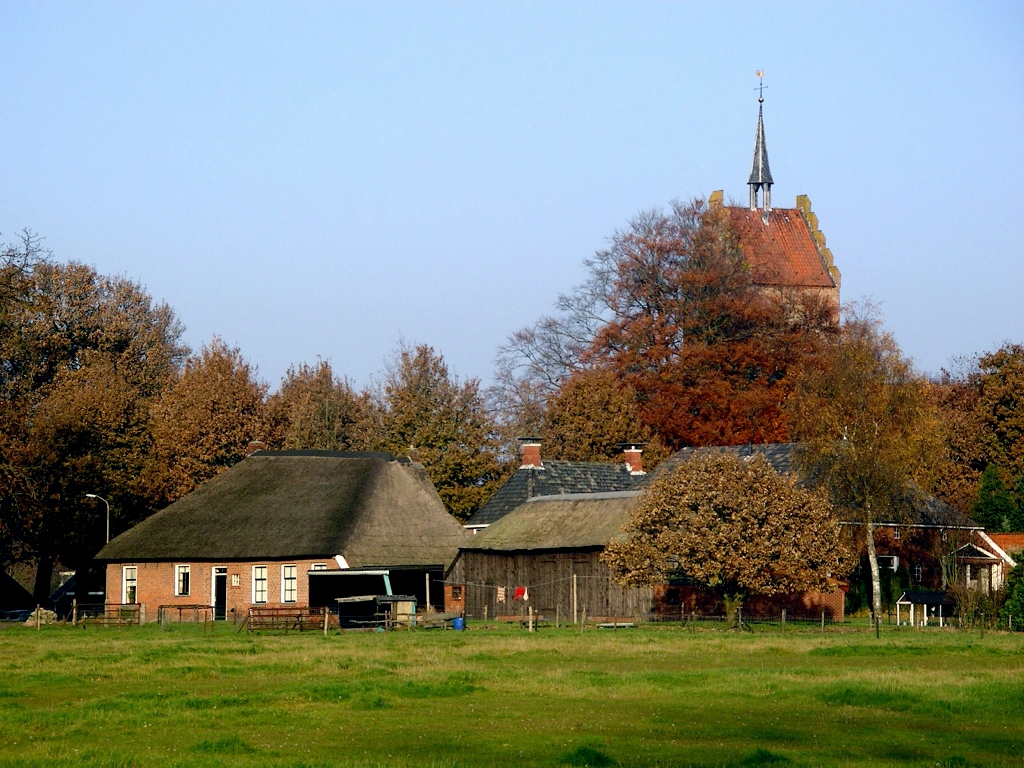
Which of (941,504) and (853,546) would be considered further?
(941,504)

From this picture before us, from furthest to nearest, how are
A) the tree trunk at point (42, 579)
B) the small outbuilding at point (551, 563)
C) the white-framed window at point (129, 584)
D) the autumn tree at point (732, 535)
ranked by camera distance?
the tree trunk at point (42, 579) → the white-framed window at point (129, 584) → the small outbuilding at point (551, 563) → the autumn tree at point (732, 535)

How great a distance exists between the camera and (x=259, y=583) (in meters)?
53.9

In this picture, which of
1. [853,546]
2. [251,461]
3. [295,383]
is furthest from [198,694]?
[295,383]

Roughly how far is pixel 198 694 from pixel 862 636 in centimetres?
2082

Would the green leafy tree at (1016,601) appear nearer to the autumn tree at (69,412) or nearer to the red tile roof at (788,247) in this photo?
the autumn tree at (69,412)

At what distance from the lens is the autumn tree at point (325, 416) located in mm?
76750

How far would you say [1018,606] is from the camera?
40.8m

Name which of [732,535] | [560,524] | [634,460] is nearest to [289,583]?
[560,524]

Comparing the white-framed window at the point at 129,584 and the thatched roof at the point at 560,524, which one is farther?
the white-framed window at the point at 129,584

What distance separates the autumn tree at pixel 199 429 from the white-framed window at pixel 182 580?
9.10 metres

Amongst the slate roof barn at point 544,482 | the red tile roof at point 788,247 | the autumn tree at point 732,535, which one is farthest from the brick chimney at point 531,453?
the red tile roof at point 788,247

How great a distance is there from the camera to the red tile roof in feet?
303

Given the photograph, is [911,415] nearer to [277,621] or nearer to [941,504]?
[941,504]

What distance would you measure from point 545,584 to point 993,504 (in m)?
26.5
